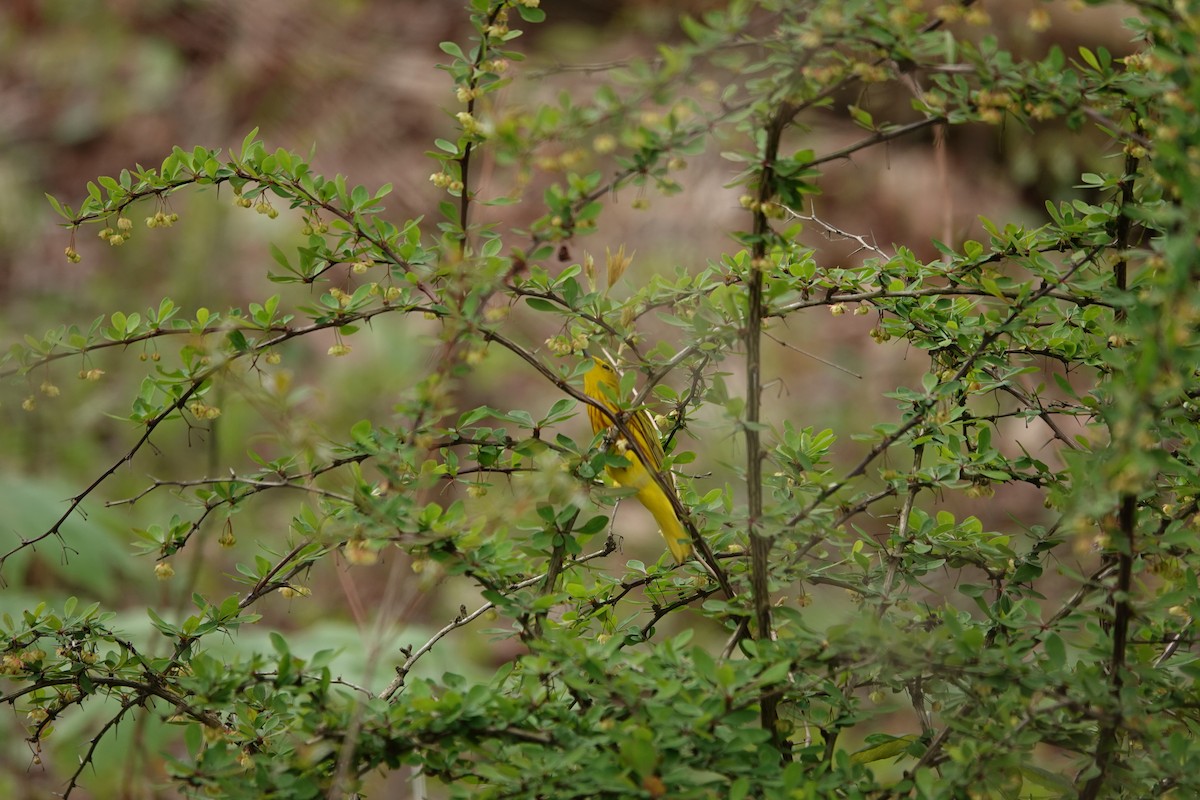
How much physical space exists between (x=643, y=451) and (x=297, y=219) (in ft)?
15.8

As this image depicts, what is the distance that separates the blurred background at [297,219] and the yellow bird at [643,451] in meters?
2.01

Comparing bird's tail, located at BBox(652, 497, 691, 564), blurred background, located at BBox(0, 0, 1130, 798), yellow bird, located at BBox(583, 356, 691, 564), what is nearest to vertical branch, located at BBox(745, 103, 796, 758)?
yellow bird, located at BBox(583, 356, 691, 564)

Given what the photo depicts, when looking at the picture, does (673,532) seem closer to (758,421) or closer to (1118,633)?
(758,421)

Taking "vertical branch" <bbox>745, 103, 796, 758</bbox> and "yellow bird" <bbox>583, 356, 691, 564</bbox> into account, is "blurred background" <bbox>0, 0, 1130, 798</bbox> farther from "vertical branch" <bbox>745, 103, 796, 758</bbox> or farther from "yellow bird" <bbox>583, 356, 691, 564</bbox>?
"vertical branch" <bbox>745, 103, 796, 758</bbox>

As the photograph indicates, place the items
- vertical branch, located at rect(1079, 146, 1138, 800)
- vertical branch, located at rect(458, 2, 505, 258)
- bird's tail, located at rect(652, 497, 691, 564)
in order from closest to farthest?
1. vertical branch, located at rect(1079, 146, 1138, 800)
2. vertical branch, located at rect(458, 2, 505, 258)
3. bird's tail, located at rect(652, 497, 691, 564)

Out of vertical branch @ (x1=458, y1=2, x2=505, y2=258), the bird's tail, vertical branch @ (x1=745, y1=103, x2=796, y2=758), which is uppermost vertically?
vertical branch @ (x1=458, y1=2, x2=505, y2=258)

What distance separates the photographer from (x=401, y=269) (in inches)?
52.6

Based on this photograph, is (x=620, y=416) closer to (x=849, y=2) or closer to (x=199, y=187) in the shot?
(x=849, y=2)

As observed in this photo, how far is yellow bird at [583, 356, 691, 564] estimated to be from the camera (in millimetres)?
1365

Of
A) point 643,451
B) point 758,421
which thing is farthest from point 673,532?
point 758,421

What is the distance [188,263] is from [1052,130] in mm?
4623

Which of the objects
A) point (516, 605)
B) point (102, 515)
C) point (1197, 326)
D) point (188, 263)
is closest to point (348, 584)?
point (516, 605)

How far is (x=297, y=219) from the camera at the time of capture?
18.9 feet

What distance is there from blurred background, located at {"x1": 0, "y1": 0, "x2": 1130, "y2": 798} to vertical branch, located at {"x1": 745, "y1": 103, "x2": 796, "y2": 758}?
8.91 ft
